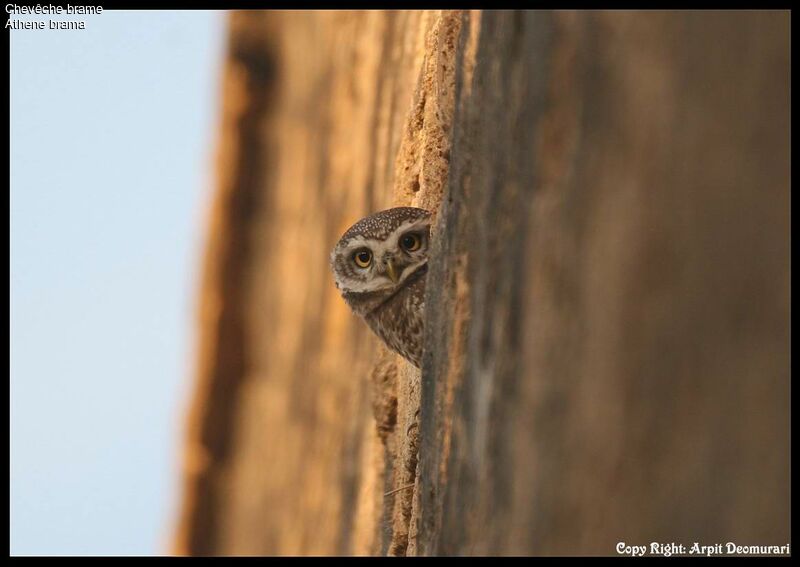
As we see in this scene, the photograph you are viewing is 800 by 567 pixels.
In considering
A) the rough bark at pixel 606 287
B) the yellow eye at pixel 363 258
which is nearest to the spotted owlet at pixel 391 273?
the yellow eye at pixel 363 258

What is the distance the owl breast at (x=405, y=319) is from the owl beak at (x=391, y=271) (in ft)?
0.17

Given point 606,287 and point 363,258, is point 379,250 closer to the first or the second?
point 363,258

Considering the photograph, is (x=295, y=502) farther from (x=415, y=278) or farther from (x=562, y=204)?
(x=562, y=204)

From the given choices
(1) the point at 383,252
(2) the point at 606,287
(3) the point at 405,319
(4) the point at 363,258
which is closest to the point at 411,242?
(1) the point at 383,252

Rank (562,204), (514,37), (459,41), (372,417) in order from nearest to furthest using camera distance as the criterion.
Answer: (562,204) < (514,37) < (459,41) < (372,417)

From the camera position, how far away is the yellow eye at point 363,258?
502 cm

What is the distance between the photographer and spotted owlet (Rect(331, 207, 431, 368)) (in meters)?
4.47

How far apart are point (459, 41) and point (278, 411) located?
5702mm

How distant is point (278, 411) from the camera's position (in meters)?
8.86

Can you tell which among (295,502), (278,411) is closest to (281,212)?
(278,411)

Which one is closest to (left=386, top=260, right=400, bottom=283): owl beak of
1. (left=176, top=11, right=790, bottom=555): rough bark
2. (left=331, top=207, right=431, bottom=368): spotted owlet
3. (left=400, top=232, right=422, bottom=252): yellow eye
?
(left=331, top=207, right=431, bottom=368): spotted owlet

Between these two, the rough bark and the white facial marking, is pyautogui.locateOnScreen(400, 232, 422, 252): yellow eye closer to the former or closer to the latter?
the white facial marking

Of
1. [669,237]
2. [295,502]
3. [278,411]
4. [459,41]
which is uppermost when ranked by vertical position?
[459,41]

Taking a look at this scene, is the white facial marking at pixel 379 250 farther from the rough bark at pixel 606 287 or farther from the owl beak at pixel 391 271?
the rough bark at pixel 606 287
